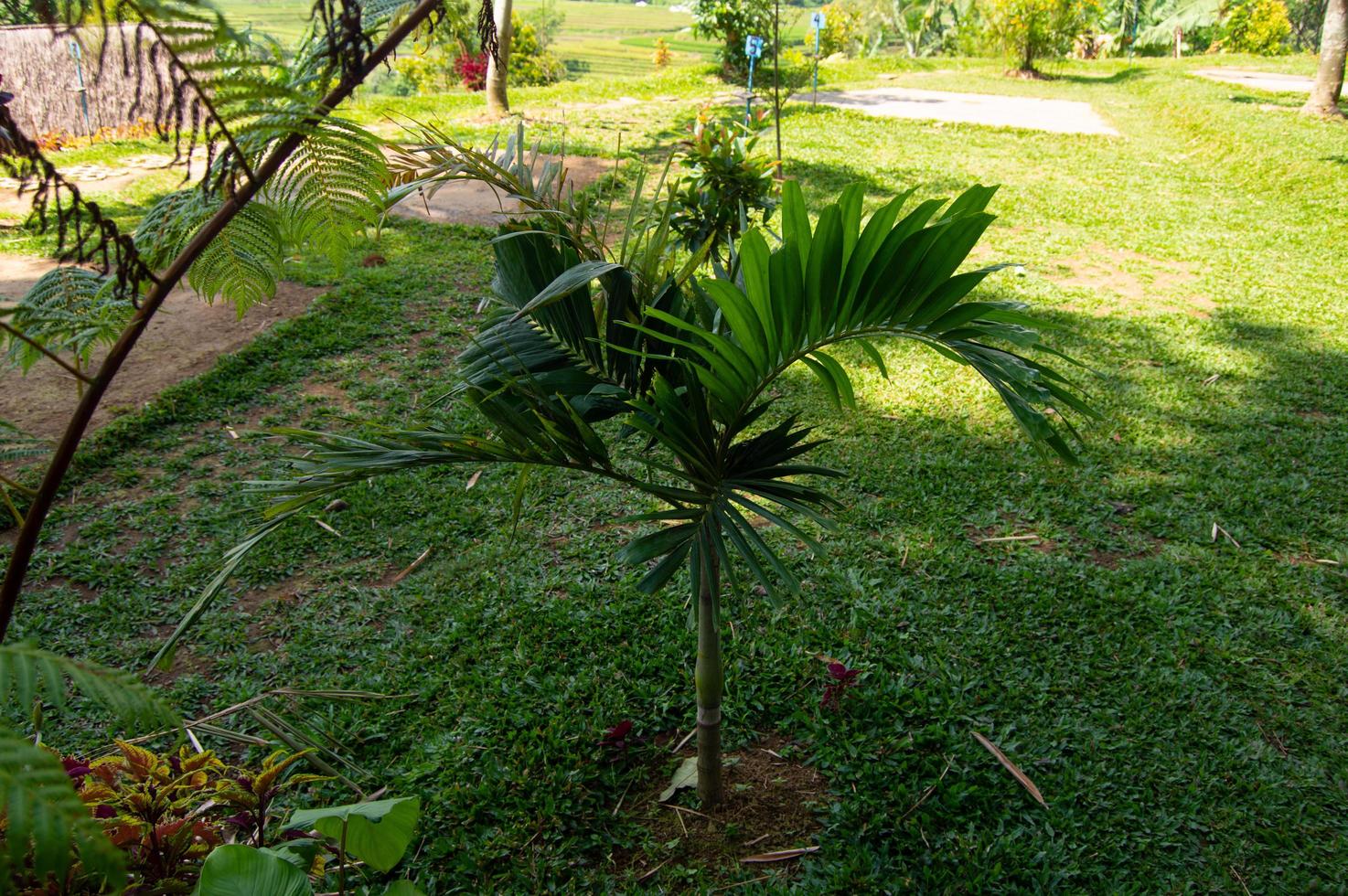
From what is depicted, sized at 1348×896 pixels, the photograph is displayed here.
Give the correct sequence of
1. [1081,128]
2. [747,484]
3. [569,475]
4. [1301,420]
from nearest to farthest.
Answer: [747,484], [569,475], [1301,420], [1081,128]

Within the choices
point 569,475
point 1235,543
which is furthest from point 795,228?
point 1235,543

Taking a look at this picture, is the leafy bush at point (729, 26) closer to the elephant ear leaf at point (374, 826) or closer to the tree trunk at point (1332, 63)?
the tree trunk at point (1332, 63)

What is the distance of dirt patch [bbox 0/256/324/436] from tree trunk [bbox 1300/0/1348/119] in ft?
34.4

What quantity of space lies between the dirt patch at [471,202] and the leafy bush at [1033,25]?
9307 mm

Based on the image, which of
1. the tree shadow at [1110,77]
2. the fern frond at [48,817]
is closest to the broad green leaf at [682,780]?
the fern frond at [48,817]

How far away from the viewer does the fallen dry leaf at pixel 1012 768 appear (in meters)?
2.20

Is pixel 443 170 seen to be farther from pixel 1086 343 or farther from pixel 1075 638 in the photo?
pixel 1086 343

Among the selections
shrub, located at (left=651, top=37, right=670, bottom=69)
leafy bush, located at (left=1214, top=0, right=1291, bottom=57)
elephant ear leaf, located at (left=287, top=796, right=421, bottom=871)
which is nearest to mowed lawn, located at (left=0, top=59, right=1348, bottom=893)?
elephant ear leaf, located at (left=287, top=796, right=421, bottom=871)

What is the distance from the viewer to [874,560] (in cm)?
309

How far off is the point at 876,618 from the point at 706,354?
158 centimetres

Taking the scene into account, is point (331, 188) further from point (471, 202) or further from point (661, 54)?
point (661, 54)

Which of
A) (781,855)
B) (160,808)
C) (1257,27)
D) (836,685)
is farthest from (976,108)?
(1257,27)

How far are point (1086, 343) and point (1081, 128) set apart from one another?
281 inches

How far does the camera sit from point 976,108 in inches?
464
